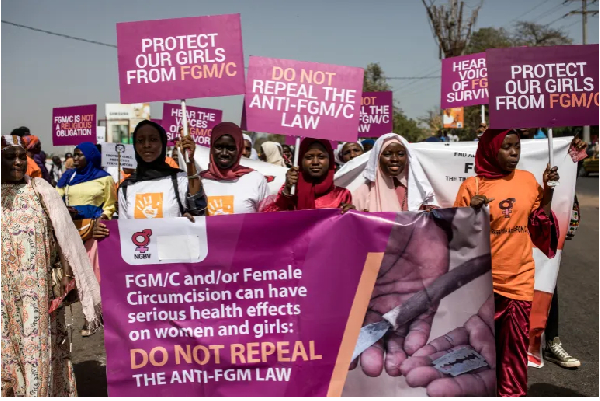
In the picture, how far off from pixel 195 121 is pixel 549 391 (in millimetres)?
6418

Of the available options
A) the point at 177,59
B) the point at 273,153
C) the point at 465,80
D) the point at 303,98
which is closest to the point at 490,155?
the point at 303,98

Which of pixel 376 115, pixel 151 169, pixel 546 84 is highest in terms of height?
pixel 376 115

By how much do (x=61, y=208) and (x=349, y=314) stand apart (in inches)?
66.0

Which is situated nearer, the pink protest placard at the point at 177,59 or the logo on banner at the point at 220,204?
the logo on banner at the point at 220,204

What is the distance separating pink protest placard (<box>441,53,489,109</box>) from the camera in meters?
8.01

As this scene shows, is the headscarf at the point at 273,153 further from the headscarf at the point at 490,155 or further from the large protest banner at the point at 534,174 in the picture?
the headscarf at the point at 490,155

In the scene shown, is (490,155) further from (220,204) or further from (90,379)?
(90,379)

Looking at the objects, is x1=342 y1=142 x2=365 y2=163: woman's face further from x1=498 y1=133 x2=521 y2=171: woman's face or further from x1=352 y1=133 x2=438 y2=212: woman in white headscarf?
x1=498 y1=133 x2=521 y2=171: woman's face

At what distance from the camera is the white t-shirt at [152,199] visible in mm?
3863

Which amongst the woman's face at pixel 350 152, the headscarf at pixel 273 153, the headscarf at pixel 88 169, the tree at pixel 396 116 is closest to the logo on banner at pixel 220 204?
the woman's face at pixel 350 152

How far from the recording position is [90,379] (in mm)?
4691

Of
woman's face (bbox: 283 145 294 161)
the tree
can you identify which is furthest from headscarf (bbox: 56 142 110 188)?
the tree

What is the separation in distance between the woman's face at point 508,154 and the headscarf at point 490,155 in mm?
24

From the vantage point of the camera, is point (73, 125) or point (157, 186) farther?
point (73, 125)
